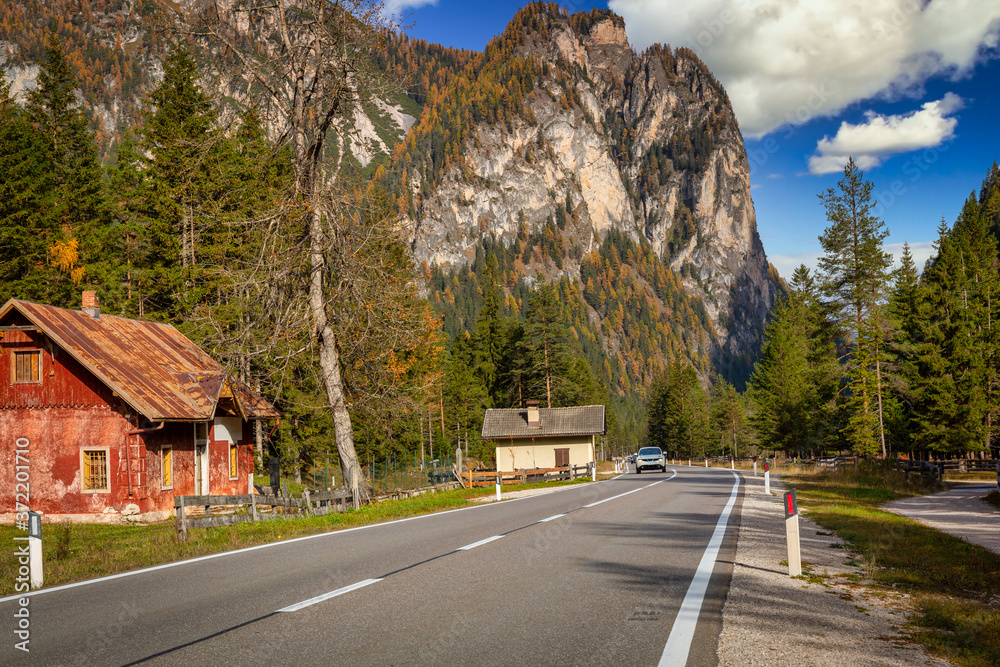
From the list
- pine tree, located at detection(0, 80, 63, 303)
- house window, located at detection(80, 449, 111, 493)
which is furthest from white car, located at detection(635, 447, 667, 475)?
pine tree, located at detection(0, 80, 63, 303)

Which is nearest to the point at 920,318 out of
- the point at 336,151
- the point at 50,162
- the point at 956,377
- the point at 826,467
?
the point at 956,377

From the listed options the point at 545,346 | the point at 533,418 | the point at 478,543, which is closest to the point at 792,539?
the point at 478,543

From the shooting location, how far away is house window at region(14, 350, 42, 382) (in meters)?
23.3

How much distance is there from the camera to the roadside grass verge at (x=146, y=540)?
1001 centimetres

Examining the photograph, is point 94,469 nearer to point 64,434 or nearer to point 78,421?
point 64,434

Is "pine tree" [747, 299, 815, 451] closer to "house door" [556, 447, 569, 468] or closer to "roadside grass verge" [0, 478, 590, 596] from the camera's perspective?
"house door" [556, 447, 569, 468]

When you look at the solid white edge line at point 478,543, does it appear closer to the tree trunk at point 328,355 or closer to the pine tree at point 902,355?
the tree trunk at point 328,355

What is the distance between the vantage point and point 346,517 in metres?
16.5

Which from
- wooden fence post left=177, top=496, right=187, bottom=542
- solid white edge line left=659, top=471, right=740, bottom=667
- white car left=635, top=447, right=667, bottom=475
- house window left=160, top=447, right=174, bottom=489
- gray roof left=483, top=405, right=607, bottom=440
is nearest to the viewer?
solid white edge line left=659, top=471, right=740, bottom=667

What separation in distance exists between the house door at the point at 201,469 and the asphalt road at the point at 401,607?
16636 mm

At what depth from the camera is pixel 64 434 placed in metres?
23.0

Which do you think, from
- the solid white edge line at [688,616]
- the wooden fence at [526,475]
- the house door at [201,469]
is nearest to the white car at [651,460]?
the wooden fence at [526,475]

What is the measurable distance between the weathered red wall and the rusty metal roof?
0.84 meters

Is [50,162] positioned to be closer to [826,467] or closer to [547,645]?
[547,645]
